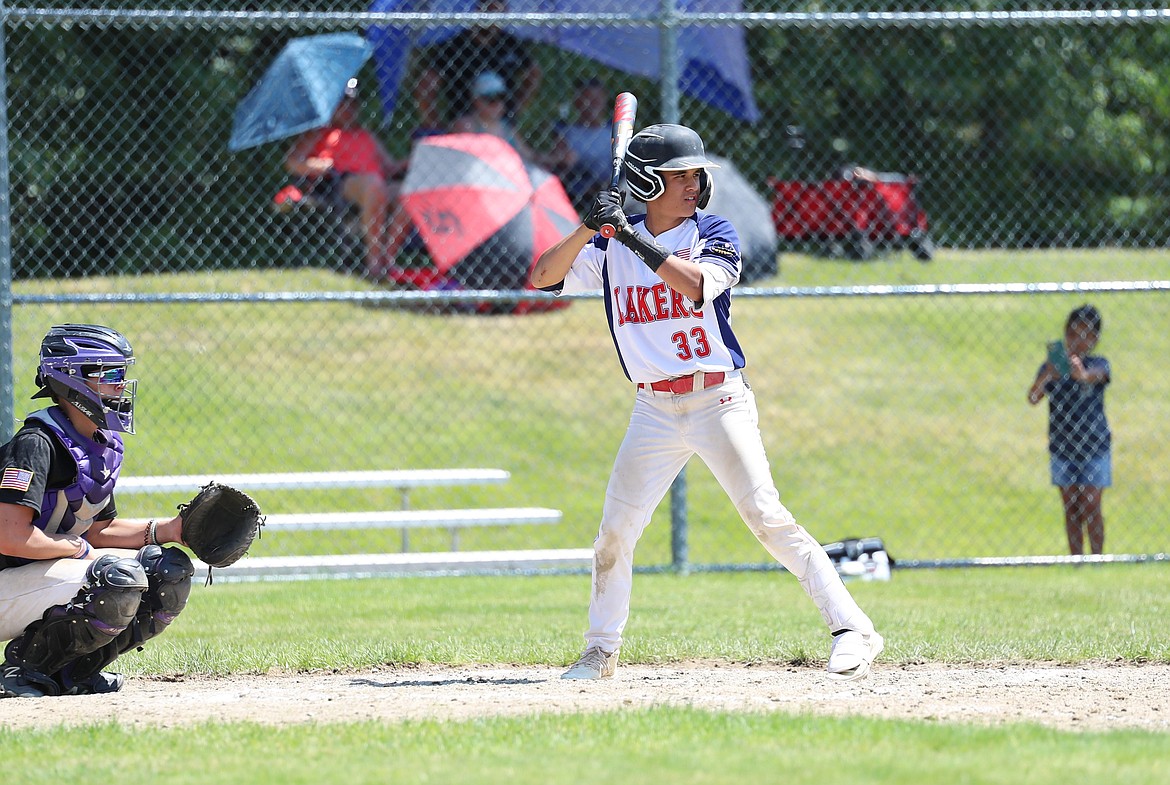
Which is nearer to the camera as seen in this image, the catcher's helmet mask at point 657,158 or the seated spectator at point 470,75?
the catcher's helmet mask at point 657,158

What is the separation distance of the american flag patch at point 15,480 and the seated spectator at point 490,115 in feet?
26.2

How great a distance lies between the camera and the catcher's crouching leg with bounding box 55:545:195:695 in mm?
5035

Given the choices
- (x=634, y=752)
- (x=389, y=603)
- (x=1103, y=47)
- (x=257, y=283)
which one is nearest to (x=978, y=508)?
(x=389, y=603)

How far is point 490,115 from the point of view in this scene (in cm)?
1230

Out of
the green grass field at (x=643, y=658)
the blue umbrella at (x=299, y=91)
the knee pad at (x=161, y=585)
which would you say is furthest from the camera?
the blue umbrella at (x=299, y=91)

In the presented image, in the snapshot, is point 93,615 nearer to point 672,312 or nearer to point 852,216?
point 672,312

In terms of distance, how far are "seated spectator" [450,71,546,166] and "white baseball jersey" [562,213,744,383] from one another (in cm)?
724

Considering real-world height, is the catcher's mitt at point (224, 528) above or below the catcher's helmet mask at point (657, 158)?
below

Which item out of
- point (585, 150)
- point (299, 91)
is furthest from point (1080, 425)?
point (299, 91)

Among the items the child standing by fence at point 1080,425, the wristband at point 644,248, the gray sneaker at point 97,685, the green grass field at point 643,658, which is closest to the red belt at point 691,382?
the wristband at point 644,248

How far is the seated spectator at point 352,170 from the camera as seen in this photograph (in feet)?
37.6

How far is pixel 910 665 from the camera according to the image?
5.77m

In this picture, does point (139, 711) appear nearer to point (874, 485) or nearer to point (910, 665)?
point (910, 665)

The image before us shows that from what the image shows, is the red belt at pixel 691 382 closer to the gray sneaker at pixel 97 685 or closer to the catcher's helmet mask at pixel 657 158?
the catcher's helmet mask at pixel 657 158
